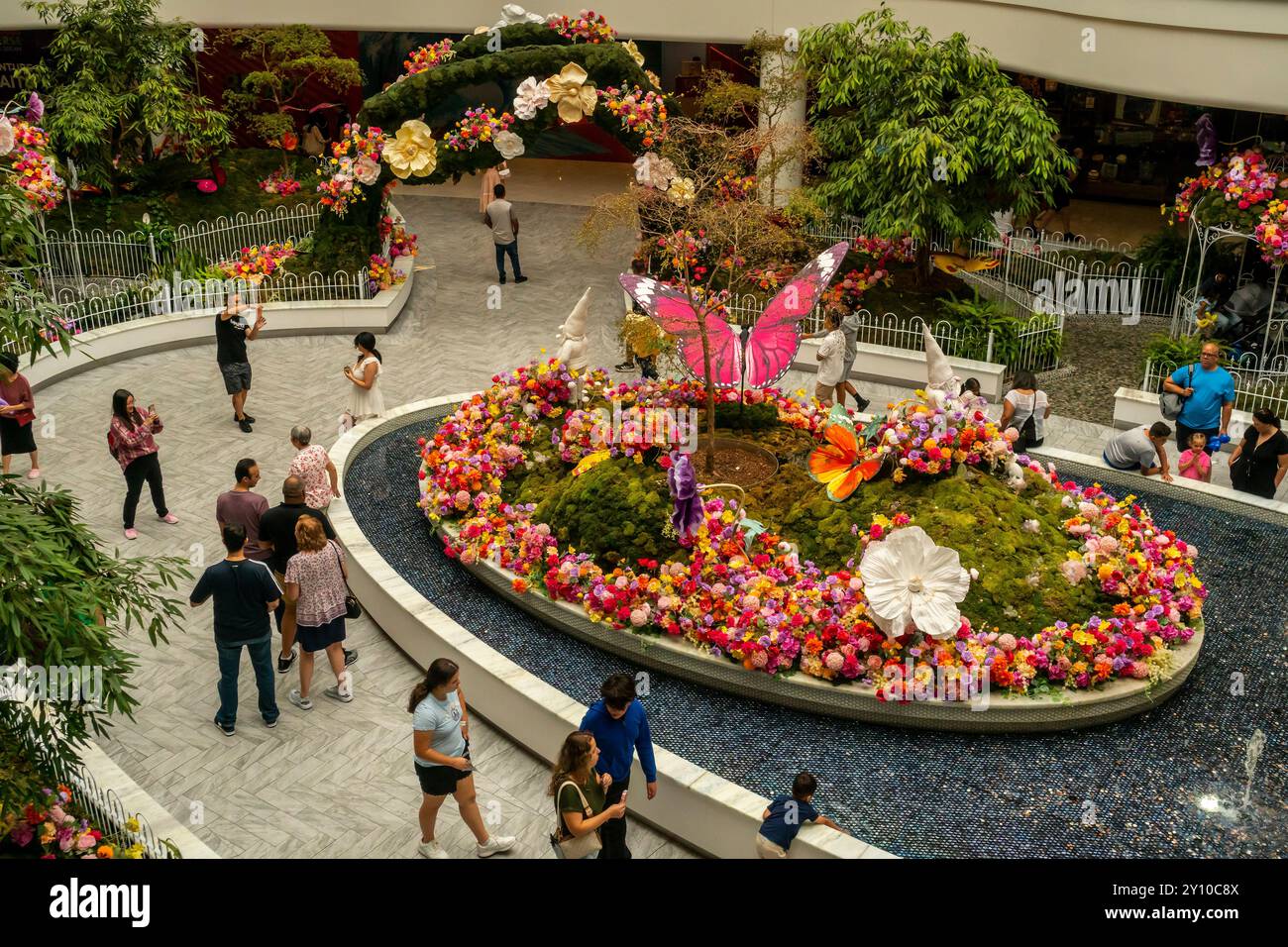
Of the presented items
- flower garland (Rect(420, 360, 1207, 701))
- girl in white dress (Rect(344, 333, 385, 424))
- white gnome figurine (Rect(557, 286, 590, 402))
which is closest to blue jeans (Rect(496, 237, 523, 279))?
girl in white dress (Rect(344, 333, 385, 424))

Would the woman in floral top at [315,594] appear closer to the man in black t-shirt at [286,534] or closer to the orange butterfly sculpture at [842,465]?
the man in black t-shirt at [286,534]

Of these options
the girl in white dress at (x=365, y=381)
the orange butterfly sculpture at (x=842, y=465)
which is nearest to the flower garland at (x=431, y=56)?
the girl in white dress at (x=365, y=381)

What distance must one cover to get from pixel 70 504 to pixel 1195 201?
11841mm

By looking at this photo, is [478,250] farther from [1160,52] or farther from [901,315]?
[1160,52]

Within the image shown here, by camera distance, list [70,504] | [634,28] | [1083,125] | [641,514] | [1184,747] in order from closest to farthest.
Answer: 1. [70,504]
2. [1184,747]
3. [641,514]
4. [634,28]
5. [1083,125]

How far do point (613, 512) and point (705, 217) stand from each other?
113 inches

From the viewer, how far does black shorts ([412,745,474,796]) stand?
265 inches

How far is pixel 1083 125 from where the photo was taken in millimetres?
21625

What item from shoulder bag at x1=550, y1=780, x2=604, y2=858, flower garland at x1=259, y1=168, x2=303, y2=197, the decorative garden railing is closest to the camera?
shoulder bag at x1=550, y1=780, x2=604, y2=858

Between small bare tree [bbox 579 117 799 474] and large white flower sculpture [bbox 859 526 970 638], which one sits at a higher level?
small bare tree [bbox 579 117 799 474]

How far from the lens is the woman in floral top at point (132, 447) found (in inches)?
395

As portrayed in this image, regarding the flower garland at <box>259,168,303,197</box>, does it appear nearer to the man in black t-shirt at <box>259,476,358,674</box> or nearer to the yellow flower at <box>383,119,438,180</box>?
the yellow flower at <box>383,119,438,180</box>

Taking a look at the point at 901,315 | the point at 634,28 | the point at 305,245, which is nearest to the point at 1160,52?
the point at 901,315

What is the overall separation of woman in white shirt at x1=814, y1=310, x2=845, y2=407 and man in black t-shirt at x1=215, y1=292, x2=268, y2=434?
5.40m
